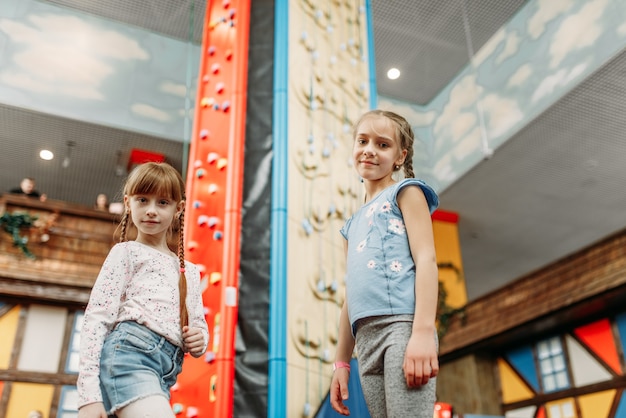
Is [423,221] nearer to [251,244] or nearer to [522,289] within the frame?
[251,244]

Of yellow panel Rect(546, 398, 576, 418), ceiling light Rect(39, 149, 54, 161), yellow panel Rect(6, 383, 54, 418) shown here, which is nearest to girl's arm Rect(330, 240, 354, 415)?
yellow panel Rect(6, 383, 54, 418)

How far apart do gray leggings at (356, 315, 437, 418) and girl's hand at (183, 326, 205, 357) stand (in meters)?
0.40

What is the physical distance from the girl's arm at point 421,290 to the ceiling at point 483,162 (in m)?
6.71

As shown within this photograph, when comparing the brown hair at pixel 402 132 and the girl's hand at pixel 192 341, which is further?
the brown hair at pixel 402 132

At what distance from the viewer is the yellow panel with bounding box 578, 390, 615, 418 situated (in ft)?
28.0

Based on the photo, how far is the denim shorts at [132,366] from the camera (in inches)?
53.3

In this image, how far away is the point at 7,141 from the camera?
9273 millimetres

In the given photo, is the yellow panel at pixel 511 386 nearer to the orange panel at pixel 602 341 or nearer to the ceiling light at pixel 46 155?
the orange panel at pixel 602 341

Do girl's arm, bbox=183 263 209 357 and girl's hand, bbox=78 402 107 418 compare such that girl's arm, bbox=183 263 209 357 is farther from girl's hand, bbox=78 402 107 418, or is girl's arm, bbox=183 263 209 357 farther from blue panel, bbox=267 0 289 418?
blue panel, bbox=267 0 289 418

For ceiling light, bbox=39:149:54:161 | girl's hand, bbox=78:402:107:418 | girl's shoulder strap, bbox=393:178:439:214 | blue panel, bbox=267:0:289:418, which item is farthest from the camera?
ceiling light, bbox=39:149:54:161

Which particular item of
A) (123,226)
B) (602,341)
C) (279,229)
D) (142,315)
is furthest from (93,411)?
(602,341)

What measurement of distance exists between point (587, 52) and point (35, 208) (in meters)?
7.63

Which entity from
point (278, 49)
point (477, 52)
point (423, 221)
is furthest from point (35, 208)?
point (423, 221)

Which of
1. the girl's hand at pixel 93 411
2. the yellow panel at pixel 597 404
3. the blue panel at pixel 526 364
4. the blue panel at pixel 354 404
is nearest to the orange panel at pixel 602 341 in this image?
the yellow panel at pixel 597 404
